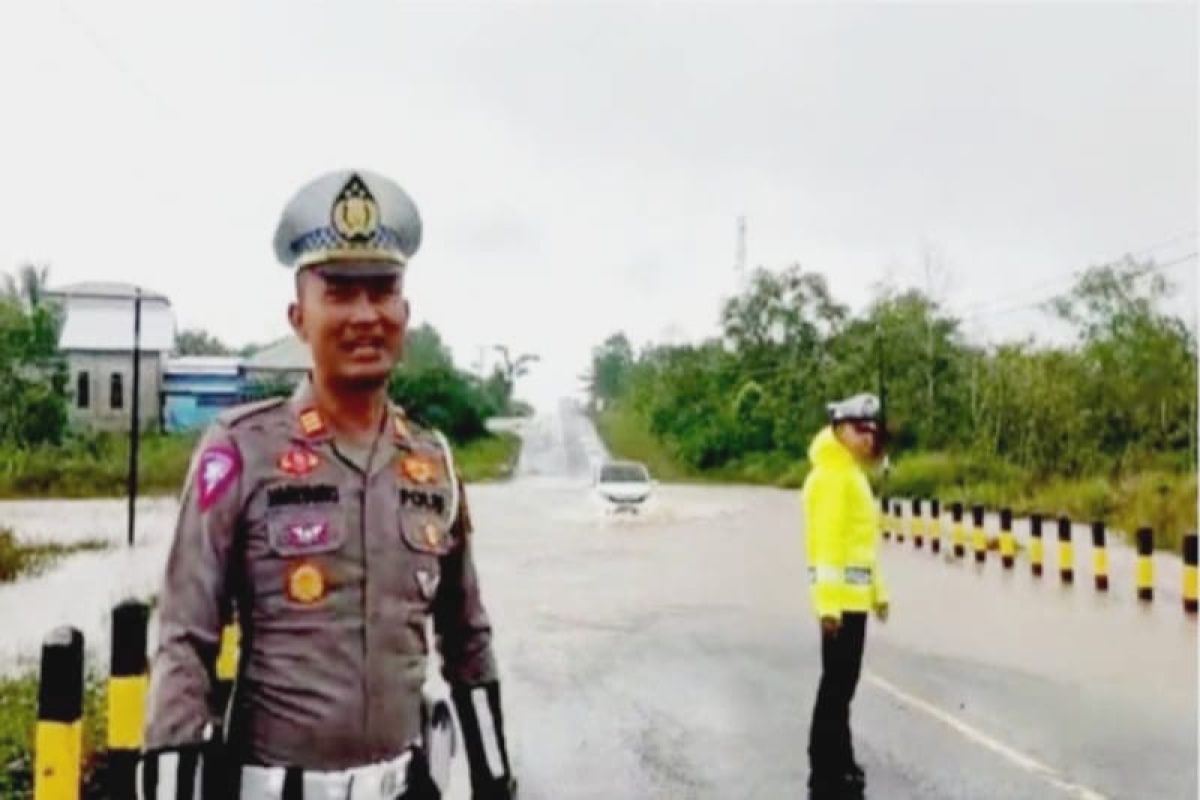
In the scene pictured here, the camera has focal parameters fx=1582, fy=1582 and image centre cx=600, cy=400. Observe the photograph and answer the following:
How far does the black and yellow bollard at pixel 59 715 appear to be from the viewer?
13.0 ft

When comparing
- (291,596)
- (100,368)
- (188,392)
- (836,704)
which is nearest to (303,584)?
(291,596)

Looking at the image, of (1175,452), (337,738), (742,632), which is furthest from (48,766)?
(1175,452)

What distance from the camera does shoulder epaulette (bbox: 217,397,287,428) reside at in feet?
8.04

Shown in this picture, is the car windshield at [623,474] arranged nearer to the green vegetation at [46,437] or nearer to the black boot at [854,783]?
the green vegetation at [46,437]

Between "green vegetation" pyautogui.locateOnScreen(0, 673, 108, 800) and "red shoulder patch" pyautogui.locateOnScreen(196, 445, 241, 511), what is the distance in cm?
373

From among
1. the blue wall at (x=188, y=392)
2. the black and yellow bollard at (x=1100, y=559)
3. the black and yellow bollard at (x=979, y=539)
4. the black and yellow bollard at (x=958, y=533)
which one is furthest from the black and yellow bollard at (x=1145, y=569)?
the blue wall at (x=188, y=392)

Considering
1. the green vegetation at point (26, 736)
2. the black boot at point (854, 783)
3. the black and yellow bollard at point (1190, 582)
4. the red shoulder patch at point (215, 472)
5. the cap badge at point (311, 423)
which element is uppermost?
the cap badge at point (311, 423)

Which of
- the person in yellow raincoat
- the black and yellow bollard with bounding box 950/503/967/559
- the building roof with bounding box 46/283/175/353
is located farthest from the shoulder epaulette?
the building roof with bounding box 46/283/175/353

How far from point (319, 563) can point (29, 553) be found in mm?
16901

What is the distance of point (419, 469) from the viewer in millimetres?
2547

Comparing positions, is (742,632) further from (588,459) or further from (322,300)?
(588,459)

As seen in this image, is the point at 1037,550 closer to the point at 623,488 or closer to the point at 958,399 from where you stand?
the point at 623,488

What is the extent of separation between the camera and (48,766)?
4.09 meters

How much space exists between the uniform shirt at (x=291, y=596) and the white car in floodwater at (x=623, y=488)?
2718 cm
